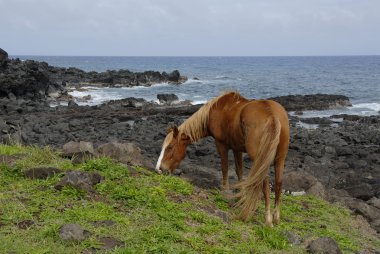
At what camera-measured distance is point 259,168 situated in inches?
283

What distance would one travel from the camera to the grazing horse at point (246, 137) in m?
7.24

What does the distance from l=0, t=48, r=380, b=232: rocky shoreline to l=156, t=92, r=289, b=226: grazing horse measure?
90 cm

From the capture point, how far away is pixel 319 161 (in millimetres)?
17531

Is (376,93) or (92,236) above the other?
(92,236)

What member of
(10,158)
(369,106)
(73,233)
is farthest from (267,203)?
(369,106)

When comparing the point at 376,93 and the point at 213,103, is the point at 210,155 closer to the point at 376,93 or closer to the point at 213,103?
the point at 213,103

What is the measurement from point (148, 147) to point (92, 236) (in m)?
12.6

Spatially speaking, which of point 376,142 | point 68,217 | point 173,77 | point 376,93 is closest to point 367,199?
point 68,217

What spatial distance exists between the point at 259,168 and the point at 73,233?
283 cm

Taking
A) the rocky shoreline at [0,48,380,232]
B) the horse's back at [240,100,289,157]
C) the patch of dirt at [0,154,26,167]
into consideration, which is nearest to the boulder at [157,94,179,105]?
the rocky shoreline at [0,48,380,232]

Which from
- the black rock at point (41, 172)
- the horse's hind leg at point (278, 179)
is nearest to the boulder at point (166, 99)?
the black rock at point (41, 172)

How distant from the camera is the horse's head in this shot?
356 inches

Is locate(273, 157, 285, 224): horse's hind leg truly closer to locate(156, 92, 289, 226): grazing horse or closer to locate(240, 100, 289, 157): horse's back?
locate(156, 92, 289, 226): grazing horse

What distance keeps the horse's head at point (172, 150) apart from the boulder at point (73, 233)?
10.5 ft
